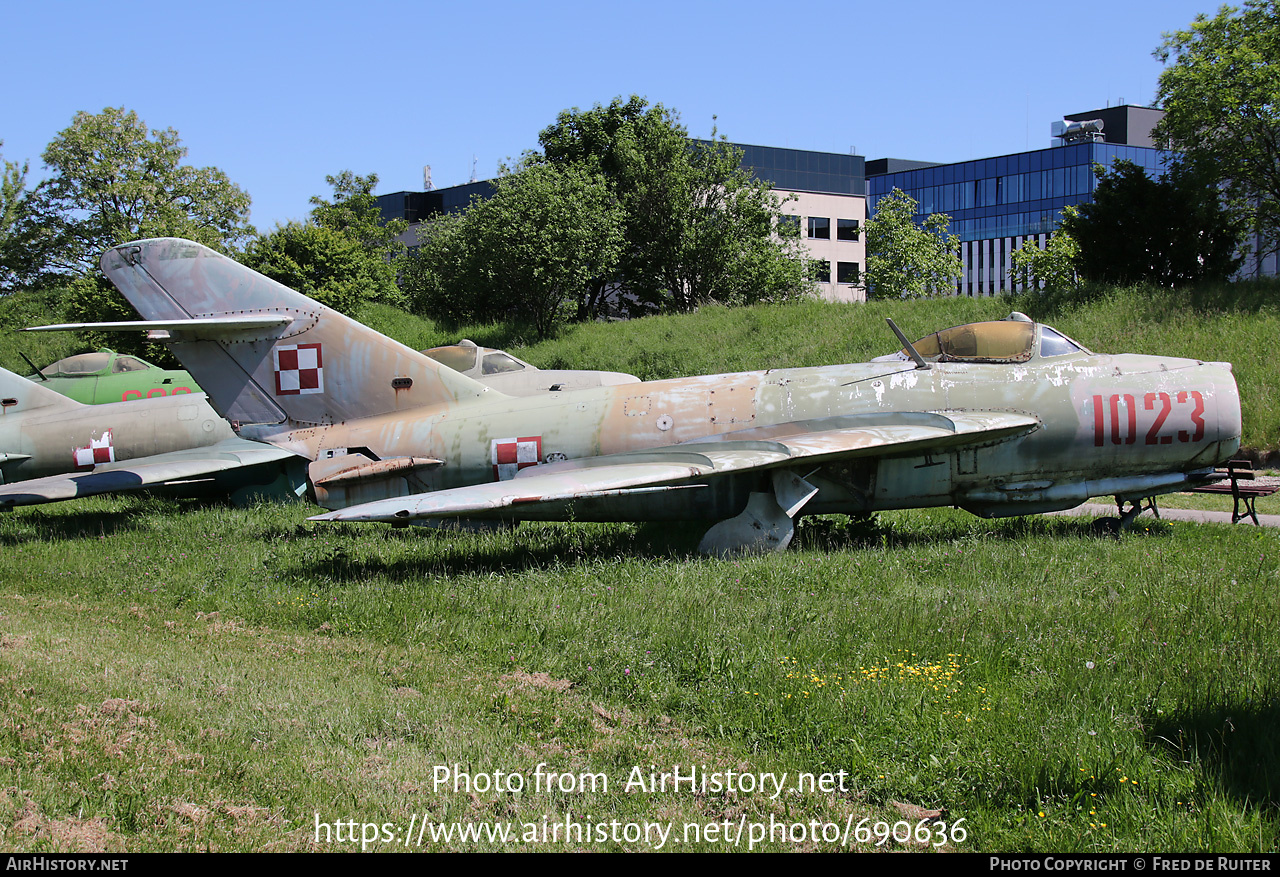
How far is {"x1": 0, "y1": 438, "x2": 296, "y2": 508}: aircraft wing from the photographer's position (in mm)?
13164

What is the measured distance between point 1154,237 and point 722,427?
978 inches

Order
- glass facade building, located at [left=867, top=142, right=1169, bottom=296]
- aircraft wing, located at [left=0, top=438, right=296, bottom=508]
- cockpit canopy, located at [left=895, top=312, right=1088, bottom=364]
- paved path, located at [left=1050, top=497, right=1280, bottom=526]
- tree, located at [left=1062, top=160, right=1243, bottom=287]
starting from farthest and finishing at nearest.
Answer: glass facade building, located at [left=867, top=142, right=1169, bottom=296] < tree, located at [left=1062, top=160, right=1243, bottom=287] < paved path, located at [left=1050, top=497, right=1280, bottom=526] < aircraft wing, located at [left=0, top=438, right=296, bottom=508] < cockpit canopy, located at [left=895, top=312, right=1088, bottom=364]

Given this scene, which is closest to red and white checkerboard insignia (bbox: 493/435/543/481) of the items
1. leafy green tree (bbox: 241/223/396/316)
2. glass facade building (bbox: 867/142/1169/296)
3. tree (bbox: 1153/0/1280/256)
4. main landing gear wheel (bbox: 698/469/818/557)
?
main landing gear wheel (bbox: 698/469/818/557)

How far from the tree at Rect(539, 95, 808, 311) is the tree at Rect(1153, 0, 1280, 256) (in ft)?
70.3

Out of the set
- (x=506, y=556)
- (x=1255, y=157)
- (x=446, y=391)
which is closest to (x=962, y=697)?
(x=506, y=556)

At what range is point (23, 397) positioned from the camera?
54.9 feet

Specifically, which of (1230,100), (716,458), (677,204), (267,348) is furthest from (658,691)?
(677,204)

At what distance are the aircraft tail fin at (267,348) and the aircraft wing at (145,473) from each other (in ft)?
6.85

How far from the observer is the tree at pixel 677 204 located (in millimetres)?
45156

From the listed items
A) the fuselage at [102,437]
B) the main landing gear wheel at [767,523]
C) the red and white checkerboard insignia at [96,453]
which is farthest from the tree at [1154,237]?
the red and white checkerboard insignia at [96,453]

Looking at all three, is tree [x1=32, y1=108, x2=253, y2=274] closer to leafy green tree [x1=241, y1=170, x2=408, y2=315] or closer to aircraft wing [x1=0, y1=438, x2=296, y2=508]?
leafy green tree [x1=241, y1=170, x2=408, y2=315]

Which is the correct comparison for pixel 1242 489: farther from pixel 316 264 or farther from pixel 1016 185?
pixel 1016 185

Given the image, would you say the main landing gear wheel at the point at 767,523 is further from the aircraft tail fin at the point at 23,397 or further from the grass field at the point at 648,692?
the aircraft tail fin at the point at 23,397

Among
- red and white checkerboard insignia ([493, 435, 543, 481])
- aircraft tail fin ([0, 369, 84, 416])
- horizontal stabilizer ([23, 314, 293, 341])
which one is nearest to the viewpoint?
red and white checkerboard insignia ([493, 435, 543, 481])
